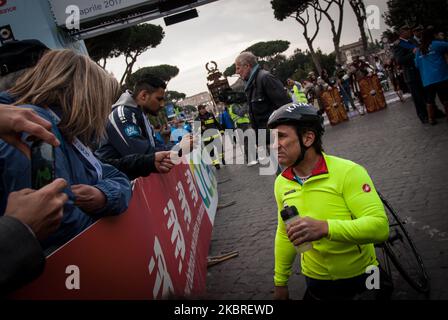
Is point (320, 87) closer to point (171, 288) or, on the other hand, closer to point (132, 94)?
point (132, 94)

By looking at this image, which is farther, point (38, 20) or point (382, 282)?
point (38, 20)

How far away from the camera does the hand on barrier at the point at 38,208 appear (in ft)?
3.72

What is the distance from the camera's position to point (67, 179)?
1604 mm

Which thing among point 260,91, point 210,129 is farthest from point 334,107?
point 260,91

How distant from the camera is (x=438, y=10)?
97.5 ft

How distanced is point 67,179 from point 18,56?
31.5 inches

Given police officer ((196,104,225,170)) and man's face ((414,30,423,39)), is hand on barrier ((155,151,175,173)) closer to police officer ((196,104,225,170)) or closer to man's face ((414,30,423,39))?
man's face ((414,30,423,39))

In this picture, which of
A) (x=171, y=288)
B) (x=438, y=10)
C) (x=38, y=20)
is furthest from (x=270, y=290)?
(x=438, y=10)

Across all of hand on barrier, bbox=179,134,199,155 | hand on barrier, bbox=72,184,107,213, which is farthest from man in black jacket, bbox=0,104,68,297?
hand on barrier, bbox=179,134,199,155

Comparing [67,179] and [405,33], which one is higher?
[405,33]

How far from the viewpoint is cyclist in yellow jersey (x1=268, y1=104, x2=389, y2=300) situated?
1.93 metres

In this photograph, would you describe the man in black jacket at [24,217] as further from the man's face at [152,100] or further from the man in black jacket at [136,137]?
the man's face at [152,100]

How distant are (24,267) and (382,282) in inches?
79.7

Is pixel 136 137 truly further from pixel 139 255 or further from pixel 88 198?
pixel 88 198
